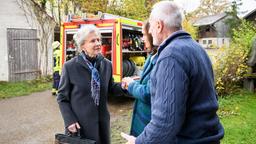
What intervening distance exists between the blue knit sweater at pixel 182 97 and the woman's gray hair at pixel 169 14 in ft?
0.25

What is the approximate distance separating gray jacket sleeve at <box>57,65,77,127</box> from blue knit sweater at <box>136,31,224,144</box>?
157 cm

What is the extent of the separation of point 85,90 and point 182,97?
178 cm

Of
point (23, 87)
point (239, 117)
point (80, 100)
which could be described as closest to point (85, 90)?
point (80, 100)

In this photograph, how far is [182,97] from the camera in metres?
2.05

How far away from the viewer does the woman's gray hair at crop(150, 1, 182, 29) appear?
2.23 m

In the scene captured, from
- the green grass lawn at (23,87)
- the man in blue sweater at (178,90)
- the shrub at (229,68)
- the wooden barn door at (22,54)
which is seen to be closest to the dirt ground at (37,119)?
the green grass lawn at (23,87)

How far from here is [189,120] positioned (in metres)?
2.20

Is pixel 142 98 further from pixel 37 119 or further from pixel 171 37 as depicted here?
pixel 37 119

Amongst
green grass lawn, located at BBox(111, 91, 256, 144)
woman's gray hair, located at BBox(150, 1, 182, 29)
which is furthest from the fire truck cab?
woman's gray hair, located at BBox(150, 1, 182, 29)

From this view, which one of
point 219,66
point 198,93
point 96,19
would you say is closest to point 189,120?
point 198,93

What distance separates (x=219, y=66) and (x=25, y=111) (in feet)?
18.4

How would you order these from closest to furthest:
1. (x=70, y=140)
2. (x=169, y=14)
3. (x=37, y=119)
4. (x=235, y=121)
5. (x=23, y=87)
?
(x=169, y=14)
(x=70, y=140)
(x=235, y=121)
(x=37, y=119)
(x=23, y=87)

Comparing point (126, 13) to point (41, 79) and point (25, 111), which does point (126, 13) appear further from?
point (25, 111)

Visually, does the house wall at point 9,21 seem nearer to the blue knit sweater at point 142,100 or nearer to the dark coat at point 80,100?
the dark coat at point 80,100
